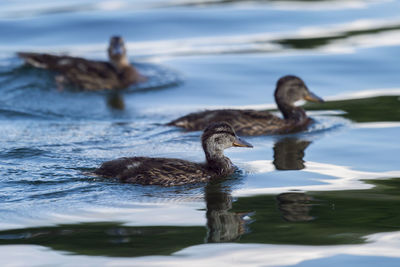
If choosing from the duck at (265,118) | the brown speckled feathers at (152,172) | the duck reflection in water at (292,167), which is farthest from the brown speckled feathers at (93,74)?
the brown speckled feathers at (152,172)

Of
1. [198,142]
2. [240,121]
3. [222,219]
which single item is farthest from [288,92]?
[222,219]

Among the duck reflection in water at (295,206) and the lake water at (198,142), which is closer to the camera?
the lake water at (198,142)

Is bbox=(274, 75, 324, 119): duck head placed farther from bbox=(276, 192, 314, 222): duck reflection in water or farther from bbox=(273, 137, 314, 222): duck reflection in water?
bbox=(276, 192, 314, 222): duck reflection in water

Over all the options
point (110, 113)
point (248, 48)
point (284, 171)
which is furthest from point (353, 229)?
point (248, 48)

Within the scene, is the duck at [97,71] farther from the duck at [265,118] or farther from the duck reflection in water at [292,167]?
the duck reflection in water at [292,167]

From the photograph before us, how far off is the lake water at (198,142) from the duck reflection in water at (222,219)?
18mm

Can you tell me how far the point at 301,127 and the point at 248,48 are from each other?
6169 mm

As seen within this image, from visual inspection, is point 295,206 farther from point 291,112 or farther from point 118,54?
point 118,54

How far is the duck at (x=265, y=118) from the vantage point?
11.8 metres

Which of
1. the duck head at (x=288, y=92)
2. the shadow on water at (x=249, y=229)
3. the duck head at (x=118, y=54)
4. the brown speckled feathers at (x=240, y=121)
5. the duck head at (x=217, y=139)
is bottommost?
the shadow on water at (x=249, y=229)

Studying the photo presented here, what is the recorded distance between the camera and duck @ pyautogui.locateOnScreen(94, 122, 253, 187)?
9125 mm

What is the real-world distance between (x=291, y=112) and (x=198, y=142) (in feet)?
6.17

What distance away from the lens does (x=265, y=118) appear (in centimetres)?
1194

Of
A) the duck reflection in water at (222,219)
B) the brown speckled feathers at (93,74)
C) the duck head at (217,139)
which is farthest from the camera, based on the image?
the brown speckled feathers at (93,74)
